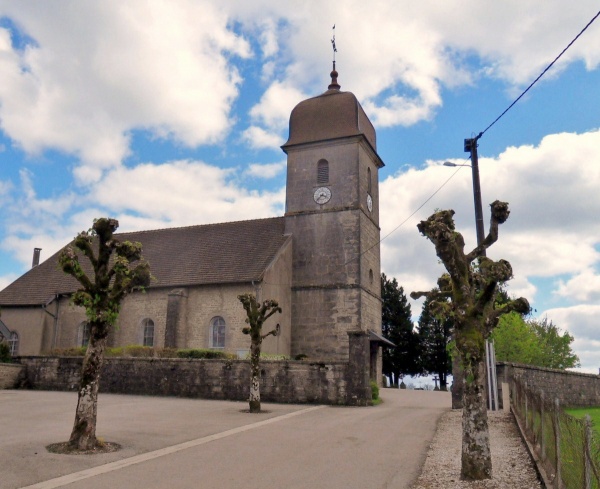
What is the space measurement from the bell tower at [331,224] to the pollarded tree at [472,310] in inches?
781

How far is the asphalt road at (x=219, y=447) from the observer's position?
8.81 m

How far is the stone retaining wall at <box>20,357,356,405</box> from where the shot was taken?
65.8 feet

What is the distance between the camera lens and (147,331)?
103ft

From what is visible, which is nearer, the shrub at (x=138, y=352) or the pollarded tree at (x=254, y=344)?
the pollarded tree at (x=254, y=344)

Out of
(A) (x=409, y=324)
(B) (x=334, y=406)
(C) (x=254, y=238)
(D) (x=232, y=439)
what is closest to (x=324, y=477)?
(D) (x=232, y=439)

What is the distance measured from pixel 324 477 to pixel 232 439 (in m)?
3.89

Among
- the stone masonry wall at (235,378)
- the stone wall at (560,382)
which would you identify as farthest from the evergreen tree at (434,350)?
the stone masonry wall at (235,378)

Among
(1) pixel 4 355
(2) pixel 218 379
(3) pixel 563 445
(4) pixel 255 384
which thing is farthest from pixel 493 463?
(1) pixel 4 355

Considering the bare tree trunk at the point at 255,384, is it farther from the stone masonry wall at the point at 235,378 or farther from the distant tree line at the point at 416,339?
the distant tree line at the point at 416,339

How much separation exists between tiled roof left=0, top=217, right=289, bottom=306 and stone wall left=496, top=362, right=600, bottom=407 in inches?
526

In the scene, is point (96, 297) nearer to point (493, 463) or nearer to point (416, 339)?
point (493, 463)

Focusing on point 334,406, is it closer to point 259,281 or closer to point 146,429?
point 146,429

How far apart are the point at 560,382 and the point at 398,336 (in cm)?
2679

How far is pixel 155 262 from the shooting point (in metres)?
33.3
